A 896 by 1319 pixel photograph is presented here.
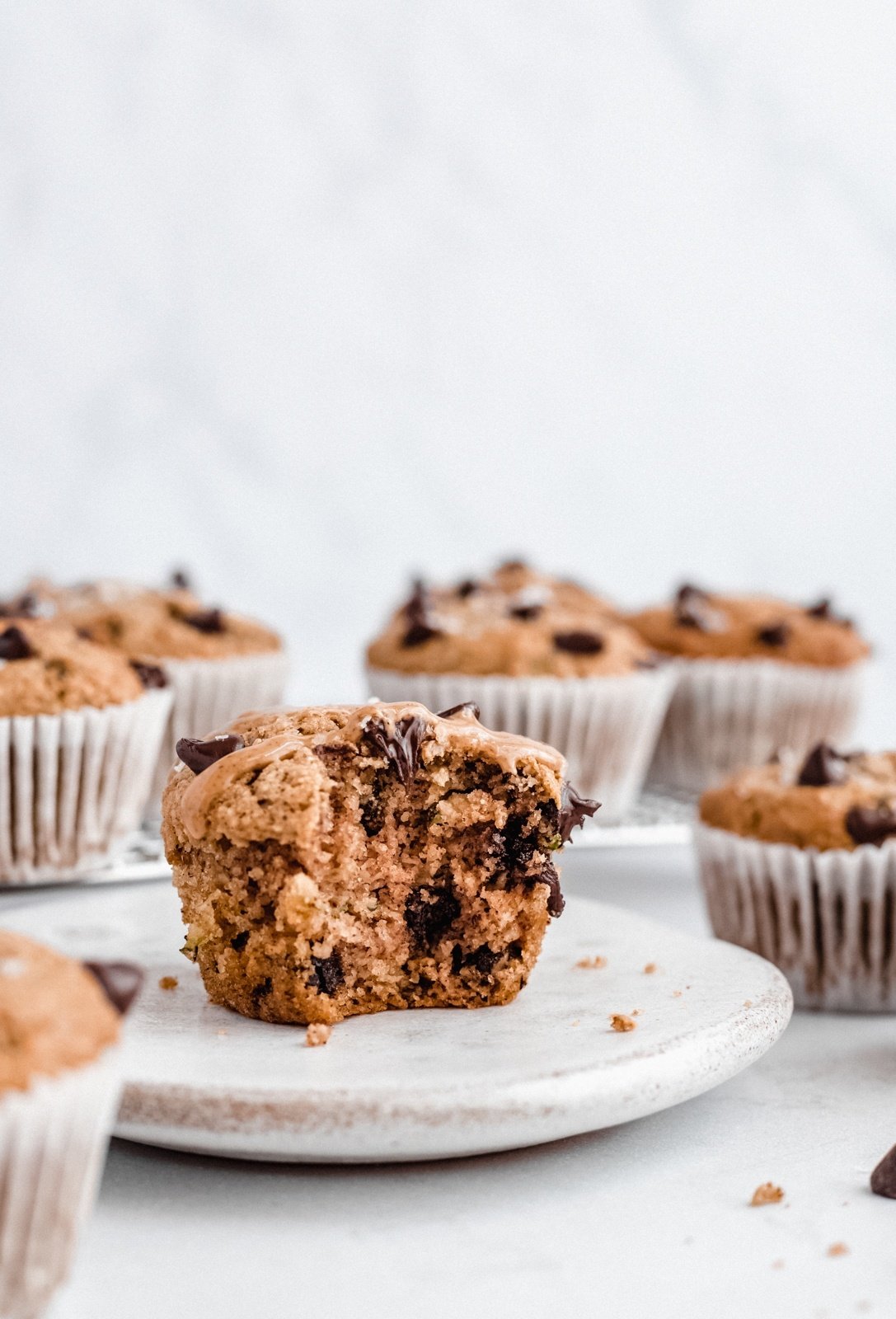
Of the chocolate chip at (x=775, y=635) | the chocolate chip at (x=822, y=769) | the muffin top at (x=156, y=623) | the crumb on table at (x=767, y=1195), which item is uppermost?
the chocolate chip at (x=822, y=769)

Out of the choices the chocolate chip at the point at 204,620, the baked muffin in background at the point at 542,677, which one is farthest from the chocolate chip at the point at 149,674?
the baked muffin in background at the point at 542,677

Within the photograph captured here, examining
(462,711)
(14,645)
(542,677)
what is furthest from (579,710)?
(462,711)

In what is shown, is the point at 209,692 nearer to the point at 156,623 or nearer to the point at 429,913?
the point at 156,623

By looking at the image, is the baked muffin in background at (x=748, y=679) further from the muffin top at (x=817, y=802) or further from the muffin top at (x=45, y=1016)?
the muffin top at (x=45, y=1016)

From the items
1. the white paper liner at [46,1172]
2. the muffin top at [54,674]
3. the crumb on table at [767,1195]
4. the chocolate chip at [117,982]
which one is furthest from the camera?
the muffin top at [54,674]

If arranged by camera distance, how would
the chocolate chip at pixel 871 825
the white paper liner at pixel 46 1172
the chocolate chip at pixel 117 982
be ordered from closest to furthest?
the white paper liner at pixel 46 1172, the chocolate chip at pixel 117 982, the chocolate chip at pixel 871 825

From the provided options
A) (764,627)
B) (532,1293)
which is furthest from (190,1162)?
(764,627)

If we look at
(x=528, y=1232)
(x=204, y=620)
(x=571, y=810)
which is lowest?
A: (x=528, y=1232)
